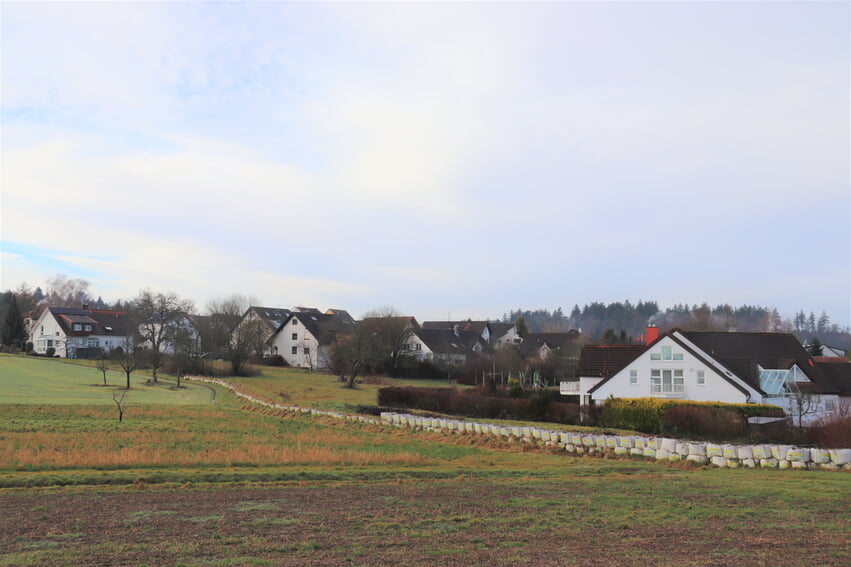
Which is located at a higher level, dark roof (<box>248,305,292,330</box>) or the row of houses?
dark roof (<box>248,305,292,330</box>)

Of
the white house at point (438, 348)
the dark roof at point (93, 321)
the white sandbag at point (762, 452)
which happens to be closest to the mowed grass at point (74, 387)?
the dark roof at point (93, 321)

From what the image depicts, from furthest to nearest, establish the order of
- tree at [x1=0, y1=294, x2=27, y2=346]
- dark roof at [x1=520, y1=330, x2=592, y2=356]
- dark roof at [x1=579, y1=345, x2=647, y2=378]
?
dark roof at [x1=520, y1=330, x2=592, y2=356], tree at [x1=0, y1=294, x2=27, y2=346], dark roof at [x1=579, y1=345, x2=647, y2=378]

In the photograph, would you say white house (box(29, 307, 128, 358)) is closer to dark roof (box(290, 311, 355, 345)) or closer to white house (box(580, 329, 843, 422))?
dark roof (box(290, 311, 355, 345))

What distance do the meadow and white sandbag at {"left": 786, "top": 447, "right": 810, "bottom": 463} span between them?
0.86 meters

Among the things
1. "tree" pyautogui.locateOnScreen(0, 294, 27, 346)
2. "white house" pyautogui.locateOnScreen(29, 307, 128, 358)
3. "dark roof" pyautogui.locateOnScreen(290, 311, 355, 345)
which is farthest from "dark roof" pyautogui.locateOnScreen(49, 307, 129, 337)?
"dark roof" pyautogui.locateOnScreen(290, 311, 355, 345)

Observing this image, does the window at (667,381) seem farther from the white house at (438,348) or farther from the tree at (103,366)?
the white house at (438,348)

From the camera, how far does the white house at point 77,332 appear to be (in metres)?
89.6

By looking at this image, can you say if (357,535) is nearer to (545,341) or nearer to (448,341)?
(448,341)

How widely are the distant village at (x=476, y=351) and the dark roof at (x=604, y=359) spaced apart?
71 mm

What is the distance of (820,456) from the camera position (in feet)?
63.4

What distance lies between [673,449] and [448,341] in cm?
7359

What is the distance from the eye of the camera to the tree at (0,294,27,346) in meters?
94.1

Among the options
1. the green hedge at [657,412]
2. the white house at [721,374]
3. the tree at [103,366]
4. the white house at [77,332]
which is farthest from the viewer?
the white house at [77,332]

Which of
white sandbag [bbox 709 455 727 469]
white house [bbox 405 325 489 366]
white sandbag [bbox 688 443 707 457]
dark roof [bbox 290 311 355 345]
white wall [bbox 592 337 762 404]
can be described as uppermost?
dark roof [bbox 290 311 355 345]
